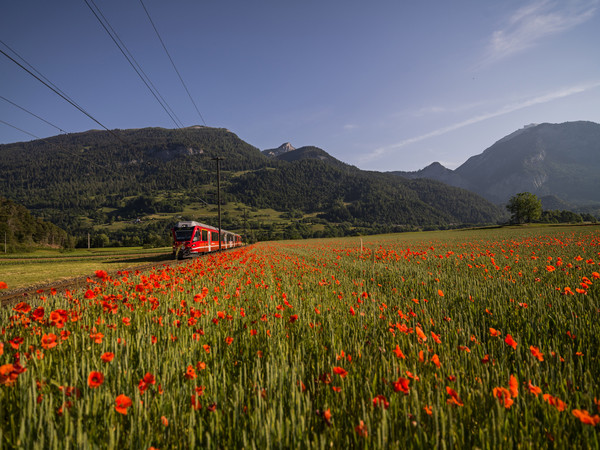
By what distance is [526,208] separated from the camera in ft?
290

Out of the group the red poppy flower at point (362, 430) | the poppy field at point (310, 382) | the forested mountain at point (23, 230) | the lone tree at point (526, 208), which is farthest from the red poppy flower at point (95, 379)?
the lone tree at point (526, 208)

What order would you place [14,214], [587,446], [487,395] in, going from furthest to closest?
1. [14,214]
2. [487,395]
3. [587,446]

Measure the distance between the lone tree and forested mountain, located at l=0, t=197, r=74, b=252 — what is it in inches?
4970

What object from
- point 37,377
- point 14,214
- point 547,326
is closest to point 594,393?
point 547,326

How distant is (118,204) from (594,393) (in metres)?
218

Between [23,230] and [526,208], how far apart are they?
132 metres

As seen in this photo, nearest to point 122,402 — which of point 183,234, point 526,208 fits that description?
point 183,234

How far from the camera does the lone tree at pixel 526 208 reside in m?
87.4

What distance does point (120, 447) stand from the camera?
1246 mm

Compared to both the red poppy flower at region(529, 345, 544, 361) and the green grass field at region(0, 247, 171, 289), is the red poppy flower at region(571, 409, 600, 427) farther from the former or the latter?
the green grass field at region(0, 247, 171, 289)

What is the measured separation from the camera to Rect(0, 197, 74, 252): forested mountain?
1906 inches

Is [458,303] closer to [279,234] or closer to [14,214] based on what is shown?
[14,214]

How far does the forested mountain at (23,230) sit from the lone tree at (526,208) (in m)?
126

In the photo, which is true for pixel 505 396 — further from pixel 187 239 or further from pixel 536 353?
pixel 187 239
